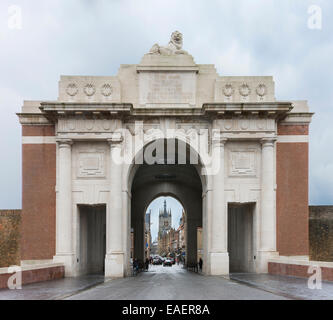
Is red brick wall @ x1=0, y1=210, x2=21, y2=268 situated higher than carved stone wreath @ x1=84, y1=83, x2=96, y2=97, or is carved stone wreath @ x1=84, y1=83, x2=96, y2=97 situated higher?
carved stone wreath @ x1=84, y1=83, x2=96, y2=97

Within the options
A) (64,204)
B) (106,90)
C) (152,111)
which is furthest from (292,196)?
(64,204)

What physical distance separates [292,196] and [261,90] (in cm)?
639

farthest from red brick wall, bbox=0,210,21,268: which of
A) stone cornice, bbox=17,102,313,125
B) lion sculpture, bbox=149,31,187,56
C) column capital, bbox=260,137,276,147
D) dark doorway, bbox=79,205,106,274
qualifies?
column capital, bbox=260,137,276,147

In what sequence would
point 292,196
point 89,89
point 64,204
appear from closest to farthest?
1. point 64,204
2. point 89,89
3. point 292,196

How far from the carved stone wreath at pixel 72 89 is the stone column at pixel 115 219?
3.37 meters

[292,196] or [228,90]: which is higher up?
[228,90]

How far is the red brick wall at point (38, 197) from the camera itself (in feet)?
86.9

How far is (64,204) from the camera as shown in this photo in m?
26.3

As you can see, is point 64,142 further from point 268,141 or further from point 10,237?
point 268,141

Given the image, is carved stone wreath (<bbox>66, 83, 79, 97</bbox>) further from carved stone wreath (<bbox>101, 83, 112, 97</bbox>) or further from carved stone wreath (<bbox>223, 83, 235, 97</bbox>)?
carved stone wreath (<bbox>223, 83, 235, 97</bbox>)

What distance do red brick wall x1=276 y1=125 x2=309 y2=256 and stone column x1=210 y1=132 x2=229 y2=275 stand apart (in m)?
3.23

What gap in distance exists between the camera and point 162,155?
32.7 m

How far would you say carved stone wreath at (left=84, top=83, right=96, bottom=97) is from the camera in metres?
26.7
